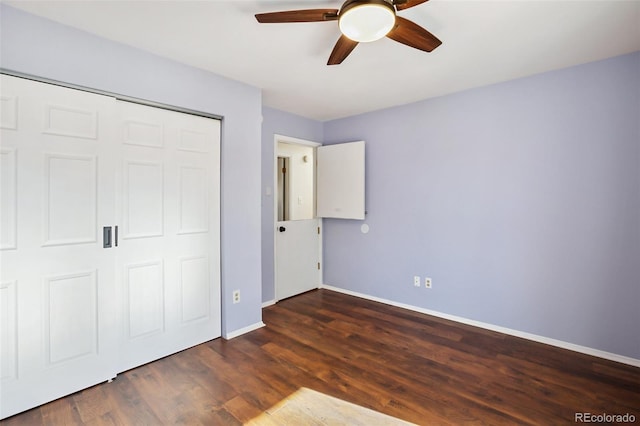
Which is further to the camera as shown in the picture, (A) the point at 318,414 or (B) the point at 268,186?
(B) the point at 268,186

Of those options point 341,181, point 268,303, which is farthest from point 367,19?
point 268,303

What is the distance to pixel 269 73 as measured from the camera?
274 centimetres

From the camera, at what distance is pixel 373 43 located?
2.24m

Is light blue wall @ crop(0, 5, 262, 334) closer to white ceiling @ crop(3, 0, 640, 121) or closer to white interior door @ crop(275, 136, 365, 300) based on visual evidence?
white ceiling @ crop(3, 0, 640, 121)

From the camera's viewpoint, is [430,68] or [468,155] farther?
[468,155]

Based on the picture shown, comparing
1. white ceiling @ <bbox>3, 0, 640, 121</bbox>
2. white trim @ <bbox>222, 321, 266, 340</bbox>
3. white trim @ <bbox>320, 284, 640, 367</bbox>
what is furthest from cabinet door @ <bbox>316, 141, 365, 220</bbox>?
white trim @ <bbox>222, 321, 266, 340</bbox>

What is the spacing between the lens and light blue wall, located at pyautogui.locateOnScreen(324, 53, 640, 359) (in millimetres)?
2430

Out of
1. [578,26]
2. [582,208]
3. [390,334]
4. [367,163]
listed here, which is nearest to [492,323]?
[390,334]

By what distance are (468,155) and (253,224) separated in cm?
236

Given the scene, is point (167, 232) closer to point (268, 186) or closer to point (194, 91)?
point (194, 91)

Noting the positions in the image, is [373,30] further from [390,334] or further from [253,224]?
[390,334]

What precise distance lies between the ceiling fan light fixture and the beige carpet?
7.20 feet

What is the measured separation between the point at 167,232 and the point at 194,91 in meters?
1.23

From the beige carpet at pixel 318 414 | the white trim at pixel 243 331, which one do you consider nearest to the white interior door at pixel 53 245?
the white trim at pixel 243 331
